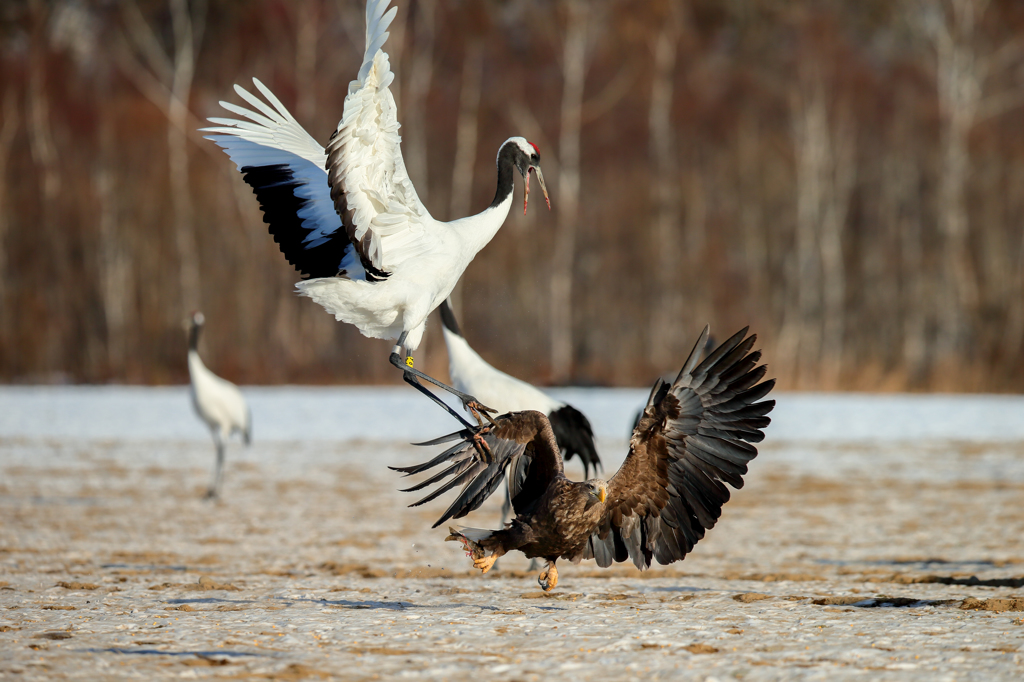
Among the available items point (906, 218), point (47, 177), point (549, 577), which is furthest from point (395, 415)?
point (906, 218)

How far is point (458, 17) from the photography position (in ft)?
94.1

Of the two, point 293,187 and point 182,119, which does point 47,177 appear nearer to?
point 182,119

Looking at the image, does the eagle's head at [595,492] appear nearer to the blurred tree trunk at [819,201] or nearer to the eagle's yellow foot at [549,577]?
the eagle's yellow foot at [549,577]

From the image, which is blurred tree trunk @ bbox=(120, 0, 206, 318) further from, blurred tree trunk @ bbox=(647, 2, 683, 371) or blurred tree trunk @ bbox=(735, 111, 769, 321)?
blurred tree trunk @ bbox=(735, 111, 769, 321)

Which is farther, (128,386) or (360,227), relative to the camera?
(128,386)

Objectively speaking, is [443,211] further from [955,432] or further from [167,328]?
[955,432]

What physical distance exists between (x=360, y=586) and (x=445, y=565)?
1.16 m

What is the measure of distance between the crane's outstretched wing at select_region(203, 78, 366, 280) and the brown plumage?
5.44ft

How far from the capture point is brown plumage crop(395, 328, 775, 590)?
17.6 ft

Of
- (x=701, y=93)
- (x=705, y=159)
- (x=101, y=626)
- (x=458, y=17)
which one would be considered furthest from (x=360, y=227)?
(x=705, y=159)

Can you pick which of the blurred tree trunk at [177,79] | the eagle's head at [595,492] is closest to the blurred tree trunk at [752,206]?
the blurred tree trunk at [177,79]

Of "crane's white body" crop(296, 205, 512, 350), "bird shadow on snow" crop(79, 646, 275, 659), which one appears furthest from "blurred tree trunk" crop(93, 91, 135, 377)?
"bird shadow on snow" crop(79, 646, 275, 659)

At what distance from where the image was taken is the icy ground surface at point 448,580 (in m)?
4.59

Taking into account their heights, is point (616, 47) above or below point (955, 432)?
above
